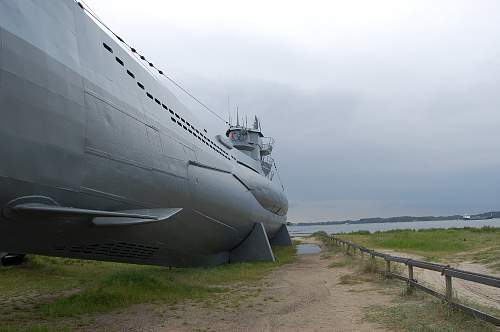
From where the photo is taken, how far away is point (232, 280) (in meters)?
13.0

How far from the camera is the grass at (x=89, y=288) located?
836 cm

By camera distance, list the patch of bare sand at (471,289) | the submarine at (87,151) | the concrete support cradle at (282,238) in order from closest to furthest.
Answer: the submarine at (87,151) < the patch of bare sand at (471,289) < the concrete support cradle at (282,238)

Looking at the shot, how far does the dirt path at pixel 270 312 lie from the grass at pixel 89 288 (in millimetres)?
714

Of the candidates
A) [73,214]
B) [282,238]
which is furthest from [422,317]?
[282,238]

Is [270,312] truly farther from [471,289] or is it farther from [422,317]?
[471,289]

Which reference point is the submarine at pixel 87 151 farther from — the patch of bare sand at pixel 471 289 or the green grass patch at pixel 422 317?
the patch of bare sand at pixel 471 289

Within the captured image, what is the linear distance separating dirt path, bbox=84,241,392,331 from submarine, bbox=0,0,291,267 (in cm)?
163

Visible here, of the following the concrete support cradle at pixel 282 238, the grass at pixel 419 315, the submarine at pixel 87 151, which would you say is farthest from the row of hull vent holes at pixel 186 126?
the concrete support cradle at pixel 282 238

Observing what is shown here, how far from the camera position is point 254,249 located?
1789 cm

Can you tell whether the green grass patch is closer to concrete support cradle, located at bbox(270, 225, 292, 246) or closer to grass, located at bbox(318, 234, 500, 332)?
grass, located at bbox(318, 234, 500, 332)

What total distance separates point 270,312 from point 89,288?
15.2ft

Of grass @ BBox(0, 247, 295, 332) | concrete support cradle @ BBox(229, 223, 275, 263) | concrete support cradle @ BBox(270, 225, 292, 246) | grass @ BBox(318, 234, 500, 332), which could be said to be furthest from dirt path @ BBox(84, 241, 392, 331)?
concrete support cradle @ BBox(270, 225, 292, 246)

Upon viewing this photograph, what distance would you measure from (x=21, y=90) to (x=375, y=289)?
846 centimetres

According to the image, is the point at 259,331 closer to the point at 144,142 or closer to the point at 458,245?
the point at 144,142
